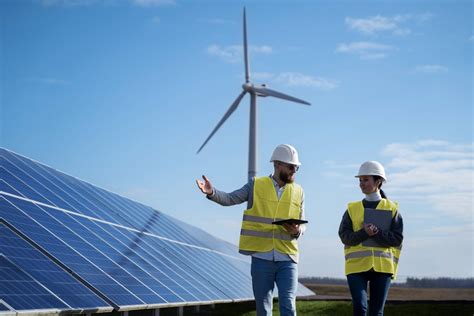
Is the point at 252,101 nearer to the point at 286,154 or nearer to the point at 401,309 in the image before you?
the point at 401,309

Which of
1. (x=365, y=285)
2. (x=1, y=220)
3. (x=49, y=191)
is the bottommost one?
(x=365, y=285)

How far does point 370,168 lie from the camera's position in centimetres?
1025

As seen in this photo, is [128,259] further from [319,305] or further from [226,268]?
[319,305]

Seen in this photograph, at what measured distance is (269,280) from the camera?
9625mm

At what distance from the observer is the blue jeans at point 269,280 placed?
949 centimetres

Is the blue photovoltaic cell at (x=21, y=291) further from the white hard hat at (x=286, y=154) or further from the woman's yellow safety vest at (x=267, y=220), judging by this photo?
the white hard hat at (x=286, y=154)

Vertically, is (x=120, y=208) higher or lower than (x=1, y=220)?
higher

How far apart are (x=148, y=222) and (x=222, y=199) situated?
619 inches

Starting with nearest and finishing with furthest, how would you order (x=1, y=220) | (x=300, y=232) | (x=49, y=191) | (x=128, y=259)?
(x=300, y=232)
(x=1, y=220)
(x=128, y=259)
(x=49, y=191)

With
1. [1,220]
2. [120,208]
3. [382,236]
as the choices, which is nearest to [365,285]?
[382,236]

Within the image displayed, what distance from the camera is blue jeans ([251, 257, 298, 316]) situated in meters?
9.49

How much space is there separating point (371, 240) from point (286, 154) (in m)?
1.77

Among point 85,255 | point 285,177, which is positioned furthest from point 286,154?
point 85,255

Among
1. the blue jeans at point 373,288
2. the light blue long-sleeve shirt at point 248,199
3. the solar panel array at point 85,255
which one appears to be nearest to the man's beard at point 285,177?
the light blue long-sleeve shirt at point 248,199
